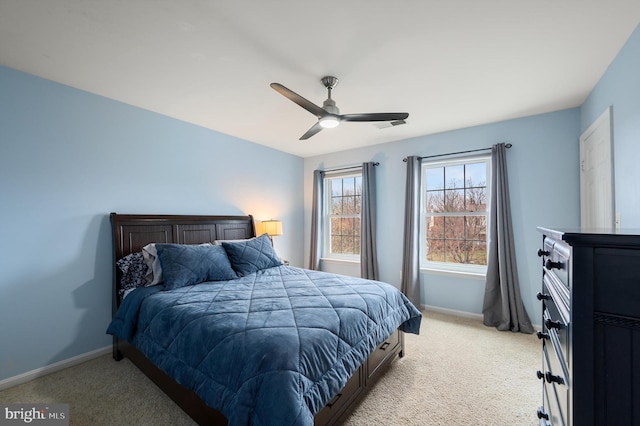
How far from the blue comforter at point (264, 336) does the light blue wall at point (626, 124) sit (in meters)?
1.72

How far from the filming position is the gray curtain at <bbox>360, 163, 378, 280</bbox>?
163 inches

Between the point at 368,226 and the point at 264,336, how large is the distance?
2.96 m

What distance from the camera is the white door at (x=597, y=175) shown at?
2.10 metres

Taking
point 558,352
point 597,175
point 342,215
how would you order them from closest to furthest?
point 558,352 → point 597,175 → point 342,215

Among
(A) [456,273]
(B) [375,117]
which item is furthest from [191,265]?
(A) [456,273]

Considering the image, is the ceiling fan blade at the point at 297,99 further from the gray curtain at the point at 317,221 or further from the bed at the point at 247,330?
the gray curtain at the point at 317,221

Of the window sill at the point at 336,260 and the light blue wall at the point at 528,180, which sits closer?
the light blue wall at the point at 528,180

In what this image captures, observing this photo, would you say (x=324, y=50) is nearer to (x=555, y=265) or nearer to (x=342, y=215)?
(x=555, y=265)

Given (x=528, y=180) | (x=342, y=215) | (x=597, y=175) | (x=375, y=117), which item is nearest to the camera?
(x=375, y=117)

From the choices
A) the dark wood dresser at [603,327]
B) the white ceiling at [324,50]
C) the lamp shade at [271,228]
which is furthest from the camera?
the lamp shade at [271,228]

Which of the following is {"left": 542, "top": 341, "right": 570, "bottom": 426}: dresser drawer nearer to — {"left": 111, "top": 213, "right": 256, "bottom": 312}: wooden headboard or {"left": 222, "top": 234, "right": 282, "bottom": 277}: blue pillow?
{"left": 222, "top": 234, "right": 282, "bottom": 277}: blue pillow

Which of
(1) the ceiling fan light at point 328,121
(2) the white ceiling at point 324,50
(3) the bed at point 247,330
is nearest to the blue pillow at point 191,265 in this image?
(3) the bed at point 247,330

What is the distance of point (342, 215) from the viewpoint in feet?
15.6

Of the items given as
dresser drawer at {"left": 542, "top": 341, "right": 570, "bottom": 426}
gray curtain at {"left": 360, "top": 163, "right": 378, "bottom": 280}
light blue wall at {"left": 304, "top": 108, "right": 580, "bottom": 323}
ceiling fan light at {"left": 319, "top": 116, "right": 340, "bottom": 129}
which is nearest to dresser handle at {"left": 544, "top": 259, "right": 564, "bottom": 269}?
dresser drawer at {"left": 542, "top": 341, "right": 570, "bottom": 426}
